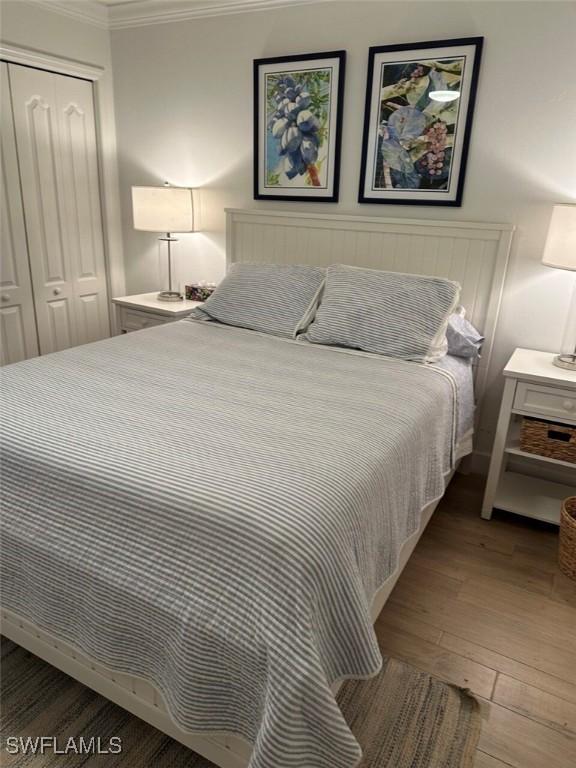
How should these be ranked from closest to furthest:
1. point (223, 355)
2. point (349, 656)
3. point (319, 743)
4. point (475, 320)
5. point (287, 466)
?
point (319, 743) → point (349, 656) → point (287, 466) → point (223, 355) → point (475, 320)

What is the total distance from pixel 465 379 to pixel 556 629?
1.01m

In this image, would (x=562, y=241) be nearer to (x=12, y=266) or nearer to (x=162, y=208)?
(x=162, y=208)

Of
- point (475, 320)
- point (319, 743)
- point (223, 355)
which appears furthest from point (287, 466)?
point (475, 320)

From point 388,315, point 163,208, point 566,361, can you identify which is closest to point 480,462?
point 566,361

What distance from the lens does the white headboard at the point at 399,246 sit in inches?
98.6

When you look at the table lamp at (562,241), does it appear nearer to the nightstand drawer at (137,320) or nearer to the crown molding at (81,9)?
the nightstand drawer at (137,320)

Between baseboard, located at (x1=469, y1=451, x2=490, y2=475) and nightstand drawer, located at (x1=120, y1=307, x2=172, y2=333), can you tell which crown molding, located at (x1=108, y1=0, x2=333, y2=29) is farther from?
baseboard, located at (x1=469, y1=451, x2=490, y2=475)

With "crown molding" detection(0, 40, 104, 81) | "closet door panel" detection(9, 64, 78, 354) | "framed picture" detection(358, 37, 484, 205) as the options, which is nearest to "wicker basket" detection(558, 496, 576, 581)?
"framed picture" detection(358, 37, 484, 205)

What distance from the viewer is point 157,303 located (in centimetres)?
323

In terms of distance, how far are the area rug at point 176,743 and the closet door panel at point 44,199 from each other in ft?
7.62

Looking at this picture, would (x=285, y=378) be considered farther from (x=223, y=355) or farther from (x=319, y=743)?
(x=319, y=743)

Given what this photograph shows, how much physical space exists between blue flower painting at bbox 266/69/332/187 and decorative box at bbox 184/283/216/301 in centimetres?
74

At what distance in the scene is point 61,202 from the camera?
3.33m

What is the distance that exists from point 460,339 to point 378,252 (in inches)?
27.9
